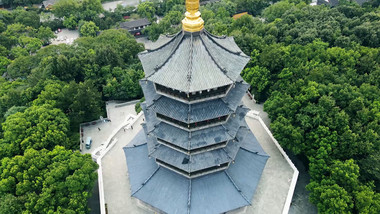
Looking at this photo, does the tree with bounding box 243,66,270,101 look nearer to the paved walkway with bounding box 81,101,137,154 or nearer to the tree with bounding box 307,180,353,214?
the tree with bounding box 307,180,353,214

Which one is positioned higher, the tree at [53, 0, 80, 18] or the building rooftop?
the building rooftop

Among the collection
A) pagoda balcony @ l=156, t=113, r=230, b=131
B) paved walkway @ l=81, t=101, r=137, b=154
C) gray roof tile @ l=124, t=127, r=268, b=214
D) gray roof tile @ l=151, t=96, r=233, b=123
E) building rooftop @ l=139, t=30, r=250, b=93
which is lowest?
paved walkway @ l=81, t=101, r=137, b=154

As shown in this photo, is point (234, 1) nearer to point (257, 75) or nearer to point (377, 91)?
point (257, 75)

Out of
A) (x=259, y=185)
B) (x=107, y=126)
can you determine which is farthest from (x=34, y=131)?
(x=259, y=185)

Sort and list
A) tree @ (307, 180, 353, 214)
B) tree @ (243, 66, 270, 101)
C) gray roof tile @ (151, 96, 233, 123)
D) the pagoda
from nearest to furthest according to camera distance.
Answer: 1. the pagoda
2. gray roof tile @ (151, 96, 233, 123)
3. tree @ (307, 180, 353, 214)
4. tree @ (243, 66, 270, 101)

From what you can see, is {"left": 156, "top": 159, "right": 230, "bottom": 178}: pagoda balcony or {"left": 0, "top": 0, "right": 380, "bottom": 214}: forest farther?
{"left": 0, "top": 0, "right": 380, "bottom": 214}: forest

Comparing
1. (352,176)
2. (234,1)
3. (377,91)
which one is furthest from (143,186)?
(234,1)

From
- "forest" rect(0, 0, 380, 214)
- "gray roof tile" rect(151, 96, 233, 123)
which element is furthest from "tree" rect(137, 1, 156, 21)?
"gray roof tile" rect(151, 96, 233, 123)
